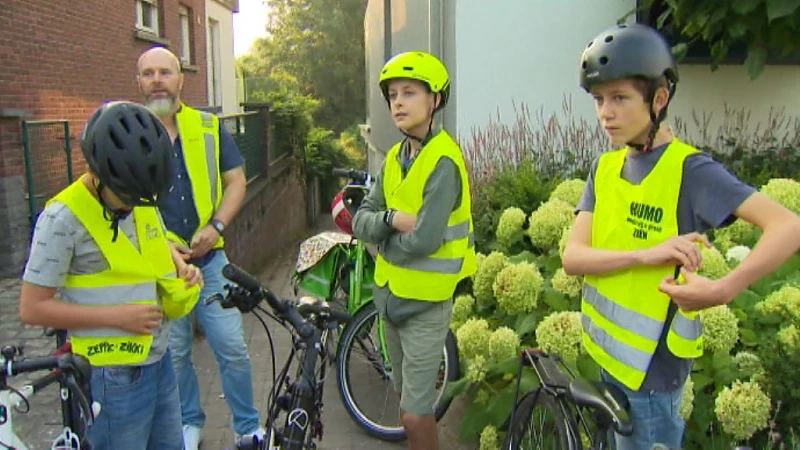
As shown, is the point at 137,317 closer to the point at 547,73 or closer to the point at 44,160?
the point at 547,73

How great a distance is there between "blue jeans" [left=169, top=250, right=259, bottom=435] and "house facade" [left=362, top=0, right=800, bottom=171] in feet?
11.2

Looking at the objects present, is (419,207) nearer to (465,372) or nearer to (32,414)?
(465,372)

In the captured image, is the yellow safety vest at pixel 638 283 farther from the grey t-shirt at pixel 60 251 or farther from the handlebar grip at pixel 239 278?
the grey t-shirt at pixel 60 251

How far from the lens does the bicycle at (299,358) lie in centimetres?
260

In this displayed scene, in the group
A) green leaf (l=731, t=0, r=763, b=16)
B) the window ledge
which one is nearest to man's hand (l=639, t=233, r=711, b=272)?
green leaf (l=731, t=0, r=763, b=16)

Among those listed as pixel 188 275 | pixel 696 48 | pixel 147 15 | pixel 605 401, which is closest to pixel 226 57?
pixel 147 15

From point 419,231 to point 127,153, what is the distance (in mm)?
1224

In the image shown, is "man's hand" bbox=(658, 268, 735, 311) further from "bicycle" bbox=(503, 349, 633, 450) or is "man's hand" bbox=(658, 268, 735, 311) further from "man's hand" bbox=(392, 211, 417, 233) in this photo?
"man's hand" bbox=(392, 211, 417, 233)

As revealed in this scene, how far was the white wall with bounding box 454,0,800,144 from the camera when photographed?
6.53 meters

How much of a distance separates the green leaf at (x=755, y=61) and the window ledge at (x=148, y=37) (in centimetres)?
1060

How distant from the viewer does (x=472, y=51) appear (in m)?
6.57

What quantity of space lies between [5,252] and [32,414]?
140 inches

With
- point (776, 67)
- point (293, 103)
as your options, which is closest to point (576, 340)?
point (776, 67)

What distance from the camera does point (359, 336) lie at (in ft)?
14.9
